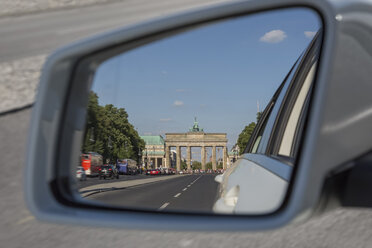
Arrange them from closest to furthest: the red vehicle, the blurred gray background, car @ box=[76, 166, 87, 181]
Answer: the red vehicle, car @ box=[76, 166, 87, 181], the blurred gray background

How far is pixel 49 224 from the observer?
6.69 meters

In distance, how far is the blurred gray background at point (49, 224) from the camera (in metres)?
5.66

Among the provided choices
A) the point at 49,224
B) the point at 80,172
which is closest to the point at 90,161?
the point at 80,172

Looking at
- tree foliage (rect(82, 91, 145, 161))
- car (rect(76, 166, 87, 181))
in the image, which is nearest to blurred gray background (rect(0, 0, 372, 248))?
car (rect(76, 166, 87, 181))

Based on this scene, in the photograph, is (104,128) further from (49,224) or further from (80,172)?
(49,224)

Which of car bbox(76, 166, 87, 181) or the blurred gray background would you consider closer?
car bbox(76, 166, 87, 181)

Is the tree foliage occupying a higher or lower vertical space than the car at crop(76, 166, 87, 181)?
higher

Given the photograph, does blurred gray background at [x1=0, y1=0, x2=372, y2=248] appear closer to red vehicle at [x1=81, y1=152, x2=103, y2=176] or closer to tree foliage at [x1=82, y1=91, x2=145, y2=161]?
red vehicle at [x1=81, y1=152, x2=103, y2=176]

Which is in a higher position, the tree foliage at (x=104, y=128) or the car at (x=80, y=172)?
the tree foliage at (x=104, y=128)

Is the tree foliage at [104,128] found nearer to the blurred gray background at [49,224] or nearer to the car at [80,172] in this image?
the car at [80,172]

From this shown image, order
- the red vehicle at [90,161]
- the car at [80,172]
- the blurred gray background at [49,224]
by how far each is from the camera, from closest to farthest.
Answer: the red vehicle at [90,161] → the car at [80,172] → the blurred gray background at [49,224]

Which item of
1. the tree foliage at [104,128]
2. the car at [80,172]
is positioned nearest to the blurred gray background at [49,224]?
the car at [80,172]

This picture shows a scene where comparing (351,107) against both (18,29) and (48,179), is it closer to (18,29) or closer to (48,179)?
(48,179)

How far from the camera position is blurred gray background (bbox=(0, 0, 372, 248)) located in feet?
18.6
